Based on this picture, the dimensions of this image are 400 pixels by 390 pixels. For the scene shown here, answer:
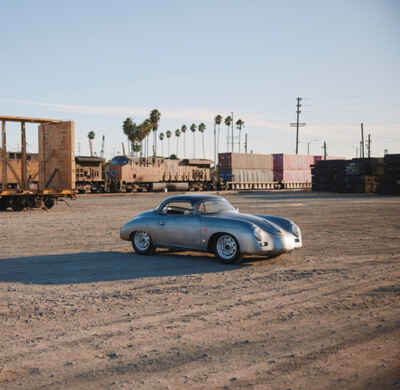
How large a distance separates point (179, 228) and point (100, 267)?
175 cm

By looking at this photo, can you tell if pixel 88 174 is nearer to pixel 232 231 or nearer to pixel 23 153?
pixel 23 153

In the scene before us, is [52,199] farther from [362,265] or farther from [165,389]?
[165,389]

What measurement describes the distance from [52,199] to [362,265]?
19691 millimetres

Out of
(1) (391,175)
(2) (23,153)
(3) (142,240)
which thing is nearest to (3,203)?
(2) (23,153)

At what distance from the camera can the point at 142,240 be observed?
10969mm

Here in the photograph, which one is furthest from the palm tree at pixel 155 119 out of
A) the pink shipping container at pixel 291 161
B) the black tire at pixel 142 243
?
the black tire at pixel 142 243

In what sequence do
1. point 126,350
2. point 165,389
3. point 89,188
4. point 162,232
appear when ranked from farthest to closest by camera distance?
point 89,188 → point 162,232 → point 126,350 → point 165,389

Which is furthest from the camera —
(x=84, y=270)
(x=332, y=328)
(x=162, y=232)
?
(x=162, y=232)

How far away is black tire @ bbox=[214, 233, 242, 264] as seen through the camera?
9.50 m

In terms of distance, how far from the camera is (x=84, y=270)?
30.1 feet

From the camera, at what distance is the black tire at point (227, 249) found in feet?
31.2

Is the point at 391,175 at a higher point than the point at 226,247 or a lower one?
higher

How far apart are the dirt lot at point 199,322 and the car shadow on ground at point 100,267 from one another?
33 mm

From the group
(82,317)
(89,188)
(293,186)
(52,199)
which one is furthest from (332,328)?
(293,186)
